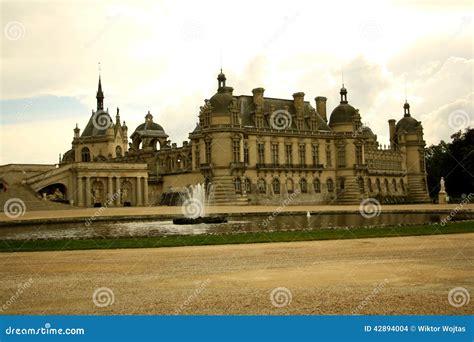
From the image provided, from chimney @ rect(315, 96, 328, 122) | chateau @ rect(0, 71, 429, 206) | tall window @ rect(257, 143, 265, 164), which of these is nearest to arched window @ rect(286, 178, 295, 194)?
Result: chateau @ rect(0, 71, 429, 206)

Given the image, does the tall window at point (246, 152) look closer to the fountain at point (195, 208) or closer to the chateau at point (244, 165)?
the chateau at point (244, 165)

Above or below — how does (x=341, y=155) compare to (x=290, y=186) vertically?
above

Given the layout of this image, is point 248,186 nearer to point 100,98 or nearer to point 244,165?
point 244,165

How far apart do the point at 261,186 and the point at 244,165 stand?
3.61 meters

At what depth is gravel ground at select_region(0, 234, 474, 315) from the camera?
9.49 meters

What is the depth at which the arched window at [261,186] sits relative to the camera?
6159 cm

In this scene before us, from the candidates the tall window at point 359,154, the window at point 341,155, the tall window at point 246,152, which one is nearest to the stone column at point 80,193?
the tall window at point 246,152

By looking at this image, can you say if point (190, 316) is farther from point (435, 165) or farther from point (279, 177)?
point (435, 165)

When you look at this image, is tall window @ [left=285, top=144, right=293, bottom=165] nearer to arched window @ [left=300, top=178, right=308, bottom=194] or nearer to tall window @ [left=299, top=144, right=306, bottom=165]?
tall window @ [left=299, top=144, right=306, bottom=165]

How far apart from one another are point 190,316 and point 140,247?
10203 millimetres

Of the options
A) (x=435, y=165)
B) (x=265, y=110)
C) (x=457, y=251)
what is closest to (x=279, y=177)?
(x=265, y=110)

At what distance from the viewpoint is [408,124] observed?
85.1m

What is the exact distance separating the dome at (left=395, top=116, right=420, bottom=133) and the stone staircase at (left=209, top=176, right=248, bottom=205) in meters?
36.0

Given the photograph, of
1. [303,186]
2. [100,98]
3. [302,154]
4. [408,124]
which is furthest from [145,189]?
[408,124]
